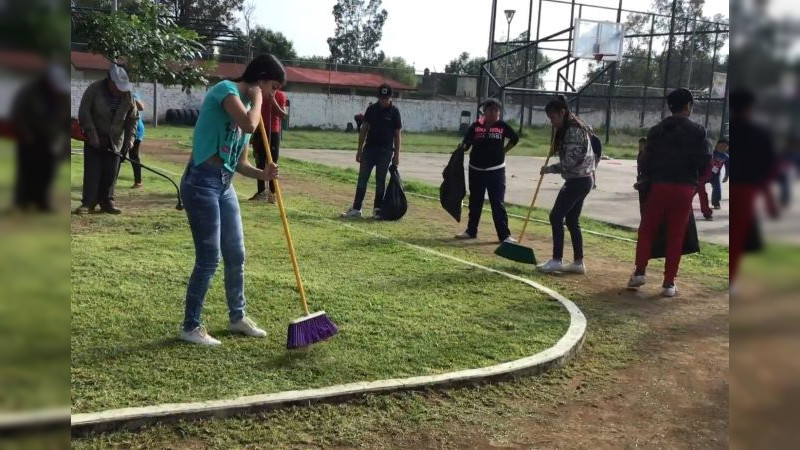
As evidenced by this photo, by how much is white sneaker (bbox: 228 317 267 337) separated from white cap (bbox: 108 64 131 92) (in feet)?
13.8

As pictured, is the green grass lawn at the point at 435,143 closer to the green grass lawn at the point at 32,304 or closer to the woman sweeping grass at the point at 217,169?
the woman sweeping grass at the point at 217,169

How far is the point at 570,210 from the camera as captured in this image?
6.82 m

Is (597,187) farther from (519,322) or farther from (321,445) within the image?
(321,445)

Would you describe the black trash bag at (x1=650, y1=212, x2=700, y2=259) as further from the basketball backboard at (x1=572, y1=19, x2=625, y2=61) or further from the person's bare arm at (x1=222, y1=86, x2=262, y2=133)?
the basketball backboard at (x1=572, y1=19, x2=625, y2=61)

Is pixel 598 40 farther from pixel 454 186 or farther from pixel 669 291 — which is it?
pixel 669 291

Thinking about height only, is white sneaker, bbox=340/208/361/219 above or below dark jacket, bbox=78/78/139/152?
below

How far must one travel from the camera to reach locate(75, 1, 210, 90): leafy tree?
6426 millimetres

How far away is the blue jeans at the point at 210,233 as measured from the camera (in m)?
4.00

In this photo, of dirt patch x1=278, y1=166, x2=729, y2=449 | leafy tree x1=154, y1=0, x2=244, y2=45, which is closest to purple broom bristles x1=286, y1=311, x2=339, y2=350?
dirt patch x1=278, y1=166, x2=729, y2=449

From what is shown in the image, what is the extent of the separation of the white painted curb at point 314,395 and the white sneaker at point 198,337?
811 millimetres

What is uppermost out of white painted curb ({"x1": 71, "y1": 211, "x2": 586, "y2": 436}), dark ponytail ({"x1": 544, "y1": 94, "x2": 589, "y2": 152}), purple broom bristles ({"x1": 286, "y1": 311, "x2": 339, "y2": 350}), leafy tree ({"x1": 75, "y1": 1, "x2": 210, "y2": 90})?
leafy tree ({"x1": 75, "y1": 1, "x2": 210, "y2": 90})

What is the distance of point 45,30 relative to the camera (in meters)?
0.64

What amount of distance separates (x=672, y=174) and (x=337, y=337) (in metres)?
3.18

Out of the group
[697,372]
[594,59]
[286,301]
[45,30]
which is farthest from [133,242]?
[594,59]
